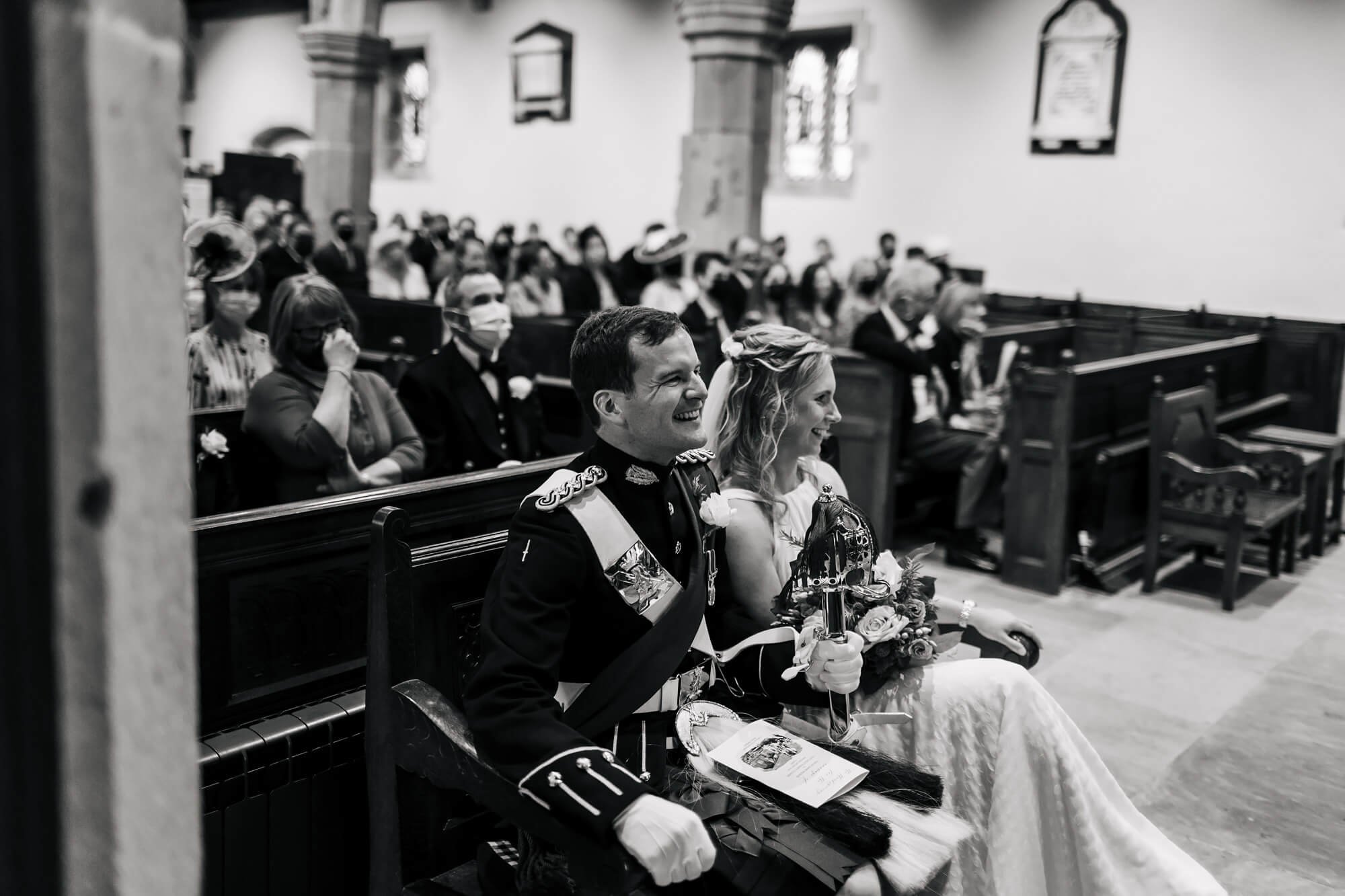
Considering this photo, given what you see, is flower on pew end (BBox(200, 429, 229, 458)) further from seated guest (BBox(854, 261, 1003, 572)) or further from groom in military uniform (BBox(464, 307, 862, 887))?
seated guest (BBox(854, 261, 1003, 572))

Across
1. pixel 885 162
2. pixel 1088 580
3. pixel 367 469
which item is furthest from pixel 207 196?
pixel 885 162

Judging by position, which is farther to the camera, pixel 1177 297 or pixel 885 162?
pixel 885 162

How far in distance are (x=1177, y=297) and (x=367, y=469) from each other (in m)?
9.58

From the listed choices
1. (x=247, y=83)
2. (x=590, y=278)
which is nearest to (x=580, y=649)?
(x=590, y=278)

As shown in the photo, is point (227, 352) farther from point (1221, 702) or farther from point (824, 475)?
point (1221, 702)

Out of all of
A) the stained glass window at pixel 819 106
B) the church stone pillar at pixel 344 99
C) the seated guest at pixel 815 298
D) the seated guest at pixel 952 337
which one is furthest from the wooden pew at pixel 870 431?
the stained glass window at pixel 819 106

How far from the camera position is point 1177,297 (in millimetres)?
11125

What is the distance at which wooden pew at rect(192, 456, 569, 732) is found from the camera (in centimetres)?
213

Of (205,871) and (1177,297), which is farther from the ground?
(1177,297)

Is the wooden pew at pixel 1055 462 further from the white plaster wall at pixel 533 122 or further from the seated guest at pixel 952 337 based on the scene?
the white plaster wall at pixel 533 122

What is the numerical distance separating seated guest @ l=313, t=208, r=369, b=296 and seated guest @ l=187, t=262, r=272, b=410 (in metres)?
3.47

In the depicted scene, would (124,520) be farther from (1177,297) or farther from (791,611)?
(1177,297)

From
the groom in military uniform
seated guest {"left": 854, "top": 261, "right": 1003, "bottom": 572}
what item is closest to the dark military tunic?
the groom in military uniform

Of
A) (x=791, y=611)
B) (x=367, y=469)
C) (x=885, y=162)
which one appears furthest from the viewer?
(x=885, y=162)
